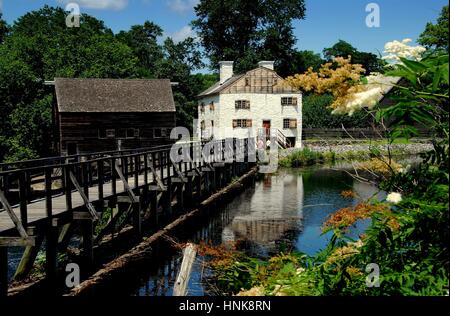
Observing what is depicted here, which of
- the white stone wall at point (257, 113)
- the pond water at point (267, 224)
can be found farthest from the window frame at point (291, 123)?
the pond water at point (267, 224)

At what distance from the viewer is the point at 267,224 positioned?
1991 centimetres

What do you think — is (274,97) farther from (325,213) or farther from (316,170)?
(325,213)

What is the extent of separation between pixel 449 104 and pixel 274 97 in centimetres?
4635

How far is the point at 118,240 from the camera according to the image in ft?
49.7

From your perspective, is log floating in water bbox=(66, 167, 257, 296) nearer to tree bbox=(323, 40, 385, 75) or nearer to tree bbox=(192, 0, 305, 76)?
tree bbox=(192, 0, 305, 76)

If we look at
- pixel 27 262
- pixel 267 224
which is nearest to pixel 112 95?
pixel 267 224

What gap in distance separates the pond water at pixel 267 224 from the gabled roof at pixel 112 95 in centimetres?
1551

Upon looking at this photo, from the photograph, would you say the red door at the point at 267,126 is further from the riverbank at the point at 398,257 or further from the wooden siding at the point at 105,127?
the riverbank at the point at 398,257

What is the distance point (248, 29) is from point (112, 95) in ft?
96.0

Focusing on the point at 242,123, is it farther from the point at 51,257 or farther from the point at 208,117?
the point at 51,257

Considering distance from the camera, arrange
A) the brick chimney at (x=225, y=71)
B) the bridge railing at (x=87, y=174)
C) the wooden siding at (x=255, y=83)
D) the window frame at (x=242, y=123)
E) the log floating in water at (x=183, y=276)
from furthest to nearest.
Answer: the brick chimney at (x=225, y=71), the window frame at (x=242, y=123), the wooden siding at (x=255, y=83), the bridge railing at (x=87, y=174), the log floating in water at (x=183, y=276)

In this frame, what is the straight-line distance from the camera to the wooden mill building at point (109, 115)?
142 ft

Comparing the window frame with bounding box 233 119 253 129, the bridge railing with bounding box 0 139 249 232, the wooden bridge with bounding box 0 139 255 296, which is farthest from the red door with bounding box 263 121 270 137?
the wooden bridge with bounding box 0 139 255 296
